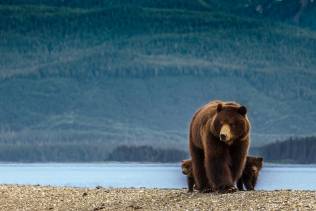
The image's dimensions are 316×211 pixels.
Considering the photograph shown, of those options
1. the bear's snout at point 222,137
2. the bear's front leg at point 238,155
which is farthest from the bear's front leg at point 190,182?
the bear's snout at point 222,137

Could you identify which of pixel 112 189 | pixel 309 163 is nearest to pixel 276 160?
pixel 309 163

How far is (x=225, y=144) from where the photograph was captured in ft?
65.1

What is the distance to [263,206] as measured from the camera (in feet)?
60.7

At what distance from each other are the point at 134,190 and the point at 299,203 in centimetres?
739

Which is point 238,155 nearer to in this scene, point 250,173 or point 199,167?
point 199,167

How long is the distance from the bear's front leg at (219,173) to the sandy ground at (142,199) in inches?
8.6

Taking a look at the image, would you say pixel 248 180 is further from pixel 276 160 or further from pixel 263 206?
pixel 276 160

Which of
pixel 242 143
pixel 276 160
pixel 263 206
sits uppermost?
pixel 276 160

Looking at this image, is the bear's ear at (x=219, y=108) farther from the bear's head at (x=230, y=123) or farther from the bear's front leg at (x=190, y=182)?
the bear's front leg at (x=190, y=182)

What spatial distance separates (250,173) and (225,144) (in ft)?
5.84

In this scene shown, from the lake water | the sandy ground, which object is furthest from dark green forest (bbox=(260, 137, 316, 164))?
the sandy ground

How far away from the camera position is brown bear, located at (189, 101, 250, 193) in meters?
19.6

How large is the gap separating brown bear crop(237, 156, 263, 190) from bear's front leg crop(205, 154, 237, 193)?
1.19 m

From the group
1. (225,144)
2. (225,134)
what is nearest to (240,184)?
(225,144)
